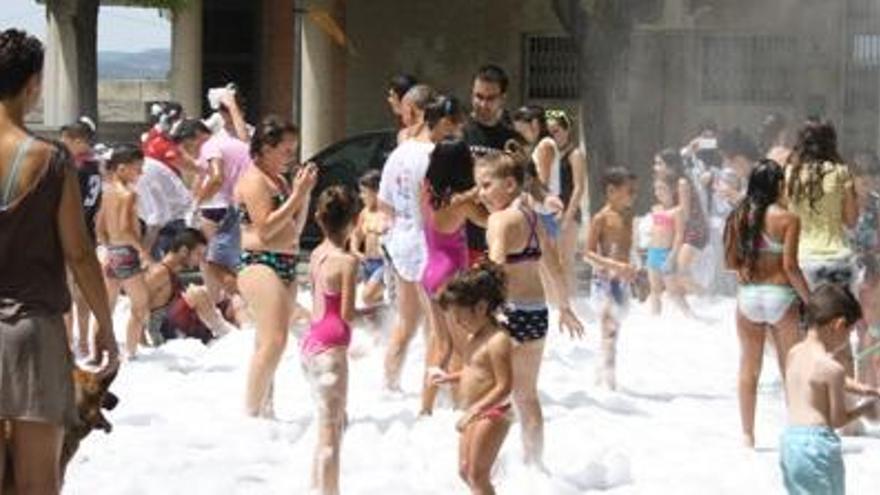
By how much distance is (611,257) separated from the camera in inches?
441

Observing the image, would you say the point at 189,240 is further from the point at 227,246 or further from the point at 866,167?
the point at 866,167

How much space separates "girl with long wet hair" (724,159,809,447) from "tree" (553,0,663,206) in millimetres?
11001

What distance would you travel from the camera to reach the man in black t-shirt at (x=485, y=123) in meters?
9.74

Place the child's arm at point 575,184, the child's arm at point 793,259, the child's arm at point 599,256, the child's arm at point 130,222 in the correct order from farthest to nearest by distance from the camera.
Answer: the child's arm at point 575,184 < the child's arm at point 130,222 < the child's arm at point 599,256 < the child's arm at point 793,259

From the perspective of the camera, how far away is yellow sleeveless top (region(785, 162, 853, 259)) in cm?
976

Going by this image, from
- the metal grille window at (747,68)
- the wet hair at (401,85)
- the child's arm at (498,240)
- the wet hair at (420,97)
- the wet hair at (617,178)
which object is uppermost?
the metal grille window at (747,68)

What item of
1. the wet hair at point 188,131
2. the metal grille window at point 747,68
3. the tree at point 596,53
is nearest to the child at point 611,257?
the wet hair at point 188,131

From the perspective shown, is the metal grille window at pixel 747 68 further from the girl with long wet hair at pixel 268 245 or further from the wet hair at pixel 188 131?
the girl with long wet hair at pixel 268 245

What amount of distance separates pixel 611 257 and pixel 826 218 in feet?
5.53

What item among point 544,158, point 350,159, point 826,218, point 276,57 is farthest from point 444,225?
point 276,57

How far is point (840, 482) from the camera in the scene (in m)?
7.04

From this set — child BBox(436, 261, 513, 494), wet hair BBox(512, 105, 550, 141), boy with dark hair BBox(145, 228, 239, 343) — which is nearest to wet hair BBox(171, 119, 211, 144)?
boy with dark hair BBox(145, 228, 239, 343)

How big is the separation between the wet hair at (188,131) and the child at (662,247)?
3.62 metres

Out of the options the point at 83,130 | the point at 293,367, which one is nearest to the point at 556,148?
the point at 293,367
